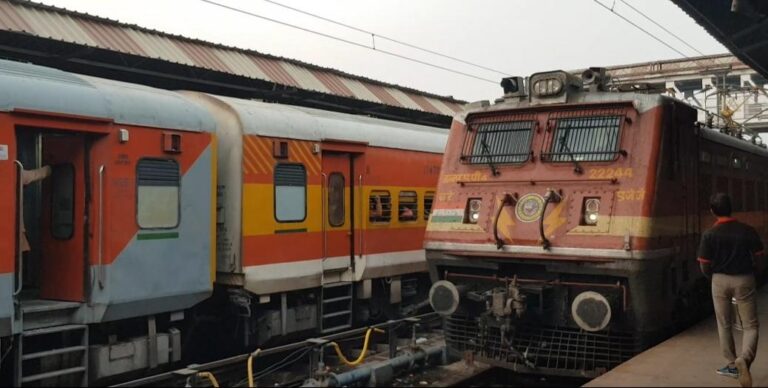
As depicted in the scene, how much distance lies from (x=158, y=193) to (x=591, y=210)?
15.3ft

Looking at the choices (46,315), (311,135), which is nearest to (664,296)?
(311,135)

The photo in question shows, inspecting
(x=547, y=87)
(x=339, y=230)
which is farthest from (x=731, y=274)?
(x=339, y=230)

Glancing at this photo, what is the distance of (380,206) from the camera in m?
10.9

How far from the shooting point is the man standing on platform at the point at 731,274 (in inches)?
237

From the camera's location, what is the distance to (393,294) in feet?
36.7

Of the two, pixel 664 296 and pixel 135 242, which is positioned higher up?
pixel 135 242

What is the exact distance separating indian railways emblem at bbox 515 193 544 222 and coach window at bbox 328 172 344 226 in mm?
3481

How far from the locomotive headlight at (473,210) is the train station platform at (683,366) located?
2189 mm

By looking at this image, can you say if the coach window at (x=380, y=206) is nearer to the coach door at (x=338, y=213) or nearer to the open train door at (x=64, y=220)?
the coach door at (x=338, y=213)

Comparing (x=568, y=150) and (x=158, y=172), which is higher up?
(x=568, y=150)

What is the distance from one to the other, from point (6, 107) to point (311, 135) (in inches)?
162

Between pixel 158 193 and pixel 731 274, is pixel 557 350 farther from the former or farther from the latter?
pixel 158 193

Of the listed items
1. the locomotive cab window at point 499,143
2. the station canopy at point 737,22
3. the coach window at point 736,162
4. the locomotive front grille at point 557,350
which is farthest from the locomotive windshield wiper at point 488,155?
the station canopy at point 737,22

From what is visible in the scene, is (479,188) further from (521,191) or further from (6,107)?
(6,107)
